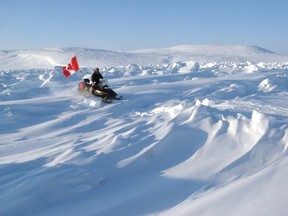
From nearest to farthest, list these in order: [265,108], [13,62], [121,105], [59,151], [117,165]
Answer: [117,165]
[59,151]
[265,108]
[121,105]
[13,62]

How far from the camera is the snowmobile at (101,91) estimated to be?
1243 cm

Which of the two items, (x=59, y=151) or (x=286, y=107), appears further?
(x=286, y=107)

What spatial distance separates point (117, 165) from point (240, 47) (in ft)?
238

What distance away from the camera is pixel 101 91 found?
12711 millimetres

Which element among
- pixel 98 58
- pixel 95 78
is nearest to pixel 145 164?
pixel 95 78

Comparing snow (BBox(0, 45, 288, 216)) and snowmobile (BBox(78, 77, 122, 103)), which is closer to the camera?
snow (BBox(0, 45, 288, 216))

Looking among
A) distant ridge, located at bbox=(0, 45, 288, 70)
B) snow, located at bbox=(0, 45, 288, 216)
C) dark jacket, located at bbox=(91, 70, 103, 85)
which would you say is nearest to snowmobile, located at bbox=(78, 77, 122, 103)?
dark jacket, located at bbox=(91, 70, 103, 85)

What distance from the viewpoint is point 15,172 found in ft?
17.5

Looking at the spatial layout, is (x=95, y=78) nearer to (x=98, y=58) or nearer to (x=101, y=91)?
(x=101, y=91)

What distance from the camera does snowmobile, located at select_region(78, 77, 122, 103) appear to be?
12430 mm

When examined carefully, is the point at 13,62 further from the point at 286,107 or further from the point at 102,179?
the point at 102,179

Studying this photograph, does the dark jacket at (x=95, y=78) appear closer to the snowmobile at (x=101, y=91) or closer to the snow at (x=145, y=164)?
the snowmobile at (x=101, y=91)

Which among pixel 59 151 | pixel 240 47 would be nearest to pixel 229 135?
pixel 59 151

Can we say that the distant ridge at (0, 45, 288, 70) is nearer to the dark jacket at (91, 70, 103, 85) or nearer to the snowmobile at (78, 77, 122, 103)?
the snowmobile at (78, 77, 122, 103)
